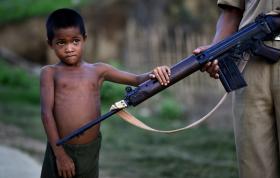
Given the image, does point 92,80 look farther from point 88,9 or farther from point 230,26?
point 88,9

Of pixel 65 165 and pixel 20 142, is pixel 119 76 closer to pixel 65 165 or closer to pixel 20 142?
pixel 65 165

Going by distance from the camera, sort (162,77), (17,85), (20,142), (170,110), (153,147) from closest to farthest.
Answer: (162,77)
(20,142)
(153,147)
(170,110)
(17,85)

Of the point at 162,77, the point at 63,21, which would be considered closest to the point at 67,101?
the point at 63,21

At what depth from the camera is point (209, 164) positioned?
670cm

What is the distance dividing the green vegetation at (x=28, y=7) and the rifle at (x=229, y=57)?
1336 cm

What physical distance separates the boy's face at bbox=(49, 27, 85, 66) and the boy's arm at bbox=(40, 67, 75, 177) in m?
0.14

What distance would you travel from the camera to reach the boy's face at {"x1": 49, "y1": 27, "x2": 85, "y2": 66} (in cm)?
340

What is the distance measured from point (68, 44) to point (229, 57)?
842 mm

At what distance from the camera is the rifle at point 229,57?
308 centimetres

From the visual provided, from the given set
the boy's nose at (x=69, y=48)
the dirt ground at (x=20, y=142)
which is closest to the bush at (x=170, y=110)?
the dirt ground at (x=20, y=142)

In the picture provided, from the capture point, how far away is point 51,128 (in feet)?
11.1

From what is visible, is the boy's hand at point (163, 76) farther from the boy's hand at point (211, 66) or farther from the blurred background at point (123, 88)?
the blurred background at point (123, 88)

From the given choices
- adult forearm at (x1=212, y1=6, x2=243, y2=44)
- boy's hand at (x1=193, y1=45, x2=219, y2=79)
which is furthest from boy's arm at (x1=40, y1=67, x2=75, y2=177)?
adult forearm at (x1=212, y1=6, x2=243, y2=44)

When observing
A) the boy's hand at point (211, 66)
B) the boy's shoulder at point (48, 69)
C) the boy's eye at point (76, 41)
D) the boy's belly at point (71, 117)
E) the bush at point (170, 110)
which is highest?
the bush at point (170, 110)
